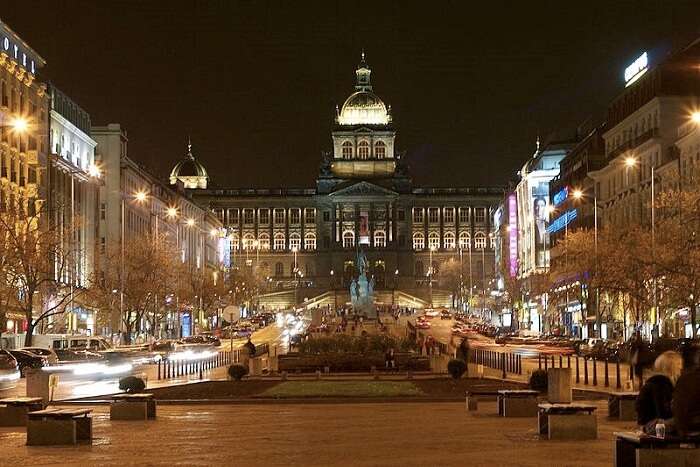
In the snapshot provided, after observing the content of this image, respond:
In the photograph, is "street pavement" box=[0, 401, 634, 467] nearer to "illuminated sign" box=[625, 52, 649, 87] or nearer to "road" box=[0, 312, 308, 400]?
"road" box=[0, 312, 308, 400]

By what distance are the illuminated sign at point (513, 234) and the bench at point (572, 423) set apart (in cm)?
15482

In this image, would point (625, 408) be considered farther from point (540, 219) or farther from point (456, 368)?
point (540, 219)

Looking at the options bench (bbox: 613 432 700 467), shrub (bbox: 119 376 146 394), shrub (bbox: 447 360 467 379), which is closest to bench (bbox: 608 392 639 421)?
bench (bbox: 613 432 700 467)

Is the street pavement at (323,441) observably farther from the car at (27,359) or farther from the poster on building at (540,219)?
the poster on building at (540,219)

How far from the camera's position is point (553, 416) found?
997 inches

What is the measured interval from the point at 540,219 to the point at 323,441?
146124 millimetres

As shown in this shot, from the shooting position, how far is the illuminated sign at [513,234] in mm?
Result: 183913

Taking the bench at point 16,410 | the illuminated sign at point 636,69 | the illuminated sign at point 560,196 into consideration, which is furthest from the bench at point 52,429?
the illuminated sign at point 560,196

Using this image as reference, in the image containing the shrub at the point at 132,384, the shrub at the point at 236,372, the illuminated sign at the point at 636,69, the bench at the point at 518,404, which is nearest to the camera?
the bench at the point at 518,404

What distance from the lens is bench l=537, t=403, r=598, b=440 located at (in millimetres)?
25250

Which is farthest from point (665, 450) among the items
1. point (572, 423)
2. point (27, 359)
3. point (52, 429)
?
point (27, 359)

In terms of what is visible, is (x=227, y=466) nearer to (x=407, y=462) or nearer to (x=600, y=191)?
(x=407, y=462)

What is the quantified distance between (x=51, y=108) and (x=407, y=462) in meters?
86.0

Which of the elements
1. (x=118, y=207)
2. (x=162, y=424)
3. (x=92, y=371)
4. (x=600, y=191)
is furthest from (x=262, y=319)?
(x=162, y=424)
